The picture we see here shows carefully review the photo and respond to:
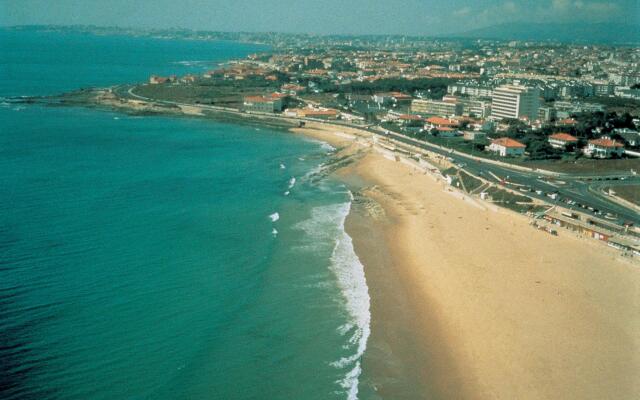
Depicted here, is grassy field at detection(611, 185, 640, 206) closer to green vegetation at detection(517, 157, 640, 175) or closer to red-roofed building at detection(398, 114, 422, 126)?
green vegetation at detection(517, 157, 640, 175)

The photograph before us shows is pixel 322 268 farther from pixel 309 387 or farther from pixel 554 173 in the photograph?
pixel 554 173

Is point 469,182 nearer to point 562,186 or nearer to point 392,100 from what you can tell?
point 562,186

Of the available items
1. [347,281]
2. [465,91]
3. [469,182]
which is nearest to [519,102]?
[465,91]

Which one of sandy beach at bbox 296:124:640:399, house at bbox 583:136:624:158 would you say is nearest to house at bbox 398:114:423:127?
house at bbox 583:136:624:158

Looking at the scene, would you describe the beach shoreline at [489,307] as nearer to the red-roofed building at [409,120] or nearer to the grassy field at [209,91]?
the red-roofed building at [409,120]

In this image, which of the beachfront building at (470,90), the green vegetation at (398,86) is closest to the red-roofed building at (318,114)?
the green vegetation at (398,86)
